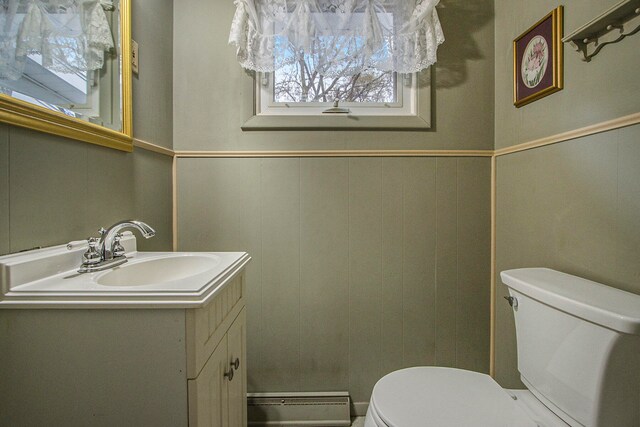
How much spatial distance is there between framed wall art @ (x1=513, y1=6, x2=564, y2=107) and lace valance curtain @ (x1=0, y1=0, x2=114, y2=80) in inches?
61.5

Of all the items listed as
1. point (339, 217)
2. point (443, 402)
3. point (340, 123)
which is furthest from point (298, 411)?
point (340, 123)

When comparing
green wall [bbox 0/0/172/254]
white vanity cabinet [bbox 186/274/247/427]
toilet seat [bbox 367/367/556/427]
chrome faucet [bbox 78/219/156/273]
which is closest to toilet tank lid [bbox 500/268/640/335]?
toilet seat [bbox 367/367/556/427]

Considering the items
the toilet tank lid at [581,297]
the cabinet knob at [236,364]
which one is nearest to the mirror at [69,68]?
the cabinet knob at [236,364]

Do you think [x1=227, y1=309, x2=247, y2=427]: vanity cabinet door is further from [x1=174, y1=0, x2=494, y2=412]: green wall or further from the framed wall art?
the framed wall art

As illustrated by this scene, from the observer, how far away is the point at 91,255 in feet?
2.40

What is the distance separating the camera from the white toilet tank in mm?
610

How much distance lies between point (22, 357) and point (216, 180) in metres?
0.90

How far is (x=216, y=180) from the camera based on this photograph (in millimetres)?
1316

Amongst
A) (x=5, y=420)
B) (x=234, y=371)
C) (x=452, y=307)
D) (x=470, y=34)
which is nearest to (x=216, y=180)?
(x=234, y=371)

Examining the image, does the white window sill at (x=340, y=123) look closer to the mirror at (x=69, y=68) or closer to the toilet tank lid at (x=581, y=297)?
the mirror at (x=69, y=68)

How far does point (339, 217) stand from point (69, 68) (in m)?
1.06

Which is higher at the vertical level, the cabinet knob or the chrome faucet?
the chrome faucet

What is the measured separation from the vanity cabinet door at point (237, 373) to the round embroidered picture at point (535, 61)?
142 cm

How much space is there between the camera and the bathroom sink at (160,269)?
78cm
